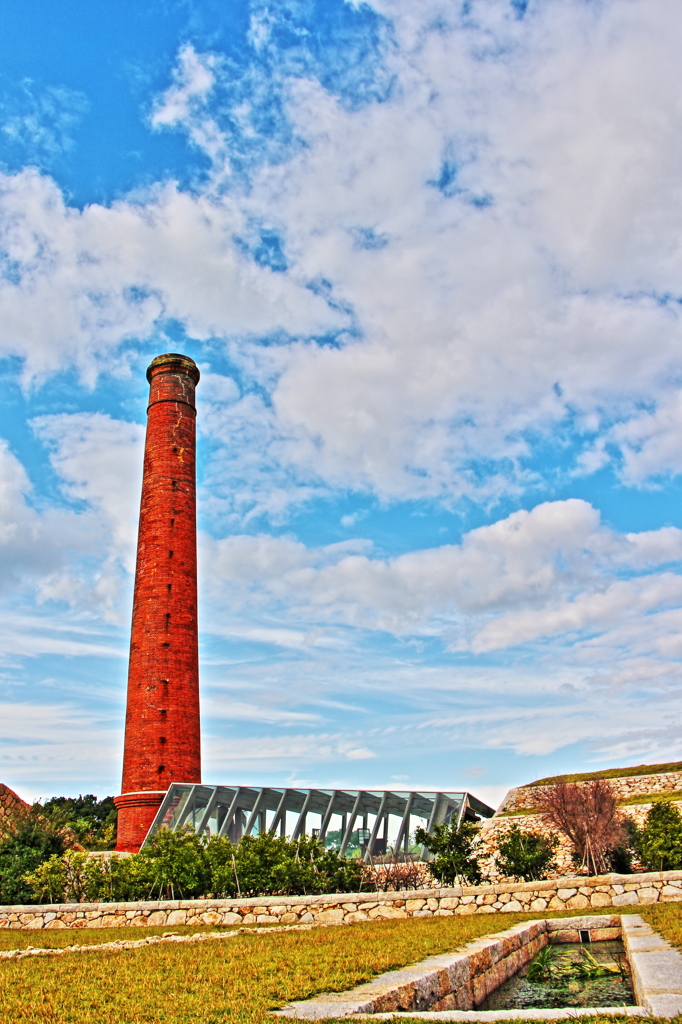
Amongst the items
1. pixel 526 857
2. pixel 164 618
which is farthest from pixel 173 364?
pixel 526 857

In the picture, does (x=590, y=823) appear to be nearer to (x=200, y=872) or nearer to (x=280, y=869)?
(x=280, y=869)

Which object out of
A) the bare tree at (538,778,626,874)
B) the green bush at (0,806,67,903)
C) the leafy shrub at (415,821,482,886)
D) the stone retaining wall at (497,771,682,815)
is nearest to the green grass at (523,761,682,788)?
the stone retaining wall at (497,771,682,815)

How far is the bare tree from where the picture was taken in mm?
18781

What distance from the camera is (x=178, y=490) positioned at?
28.5 meters

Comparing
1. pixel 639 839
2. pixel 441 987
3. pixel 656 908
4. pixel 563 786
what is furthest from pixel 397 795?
pixel 441 987

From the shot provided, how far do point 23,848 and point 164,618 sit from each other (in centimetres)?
924

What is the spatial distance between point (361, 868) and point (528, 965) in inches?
336

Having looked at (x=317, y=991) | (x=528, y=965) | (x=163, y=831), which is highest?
(x=163, y=831)

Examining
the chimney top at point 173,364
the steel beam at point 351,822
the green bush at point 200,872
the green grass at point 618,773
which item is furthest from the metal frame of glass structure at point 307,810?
the chimney top at point 173,364

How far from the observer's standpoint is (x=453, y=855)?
16.7 metres

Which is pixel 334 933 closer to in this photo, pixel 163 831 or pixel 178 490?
pixel 163 831

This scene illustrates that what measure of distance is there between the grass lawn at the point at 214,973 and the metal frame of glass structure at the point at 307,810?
1060cm

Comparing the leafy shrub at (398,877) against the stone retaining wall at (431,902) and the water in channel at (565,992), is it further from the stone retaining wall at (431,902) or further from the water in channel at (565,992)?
the water in channel at (565,992)

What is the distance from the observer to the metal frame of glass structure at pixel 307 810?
70.6 ft
